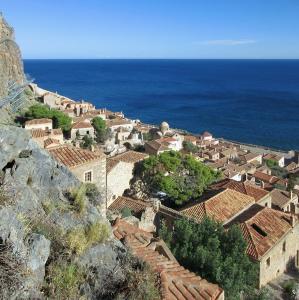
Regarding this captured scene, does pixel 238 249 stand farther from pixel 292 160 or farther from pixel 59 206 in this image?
pixel 292 160

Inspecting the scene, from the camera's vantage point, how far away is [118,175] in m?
28.2

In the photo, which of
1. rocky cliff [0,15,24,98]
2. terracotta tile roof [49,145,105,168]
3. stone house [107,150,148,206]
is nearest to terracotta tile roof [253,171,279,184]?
stone house [107,150,148,206]

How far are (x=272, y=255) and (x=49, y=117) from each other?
31.1 m

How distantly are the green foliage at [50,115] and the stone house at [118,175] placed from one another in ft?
54.6

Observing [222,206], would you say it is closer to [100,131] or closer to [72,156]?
[72,156]

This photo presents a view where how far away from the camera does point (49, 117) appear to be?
145 feet

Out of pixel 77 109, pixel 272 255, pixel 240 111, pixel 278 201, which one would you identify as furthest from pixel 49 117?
pixel 240 111

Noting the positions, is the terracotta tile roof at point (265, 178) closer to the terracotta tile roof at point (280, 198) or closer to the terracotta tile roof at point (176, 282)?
the terracotta tile roof at point (280, 198)

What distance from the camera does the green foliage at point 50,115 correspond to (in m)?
43.0

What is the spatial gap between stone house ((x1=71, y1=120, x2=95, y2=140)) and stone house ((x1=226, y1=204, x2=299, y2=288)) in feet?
85.7

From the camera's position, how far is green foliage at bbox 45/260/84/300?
5930 millimetres

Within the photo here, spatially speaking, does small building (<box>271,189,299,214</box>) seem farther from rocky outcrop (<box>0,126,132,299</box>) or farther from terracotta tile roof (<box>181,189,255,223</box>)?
rocky outcrop (<box>0,126,132,299</box>)

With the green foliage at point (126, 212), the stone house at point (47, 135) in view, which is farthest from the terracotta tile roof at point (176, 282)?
the stone house at point (47, 135)

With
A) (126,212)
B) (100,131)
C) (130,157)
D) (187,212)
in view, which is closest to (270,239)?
(187,212)
